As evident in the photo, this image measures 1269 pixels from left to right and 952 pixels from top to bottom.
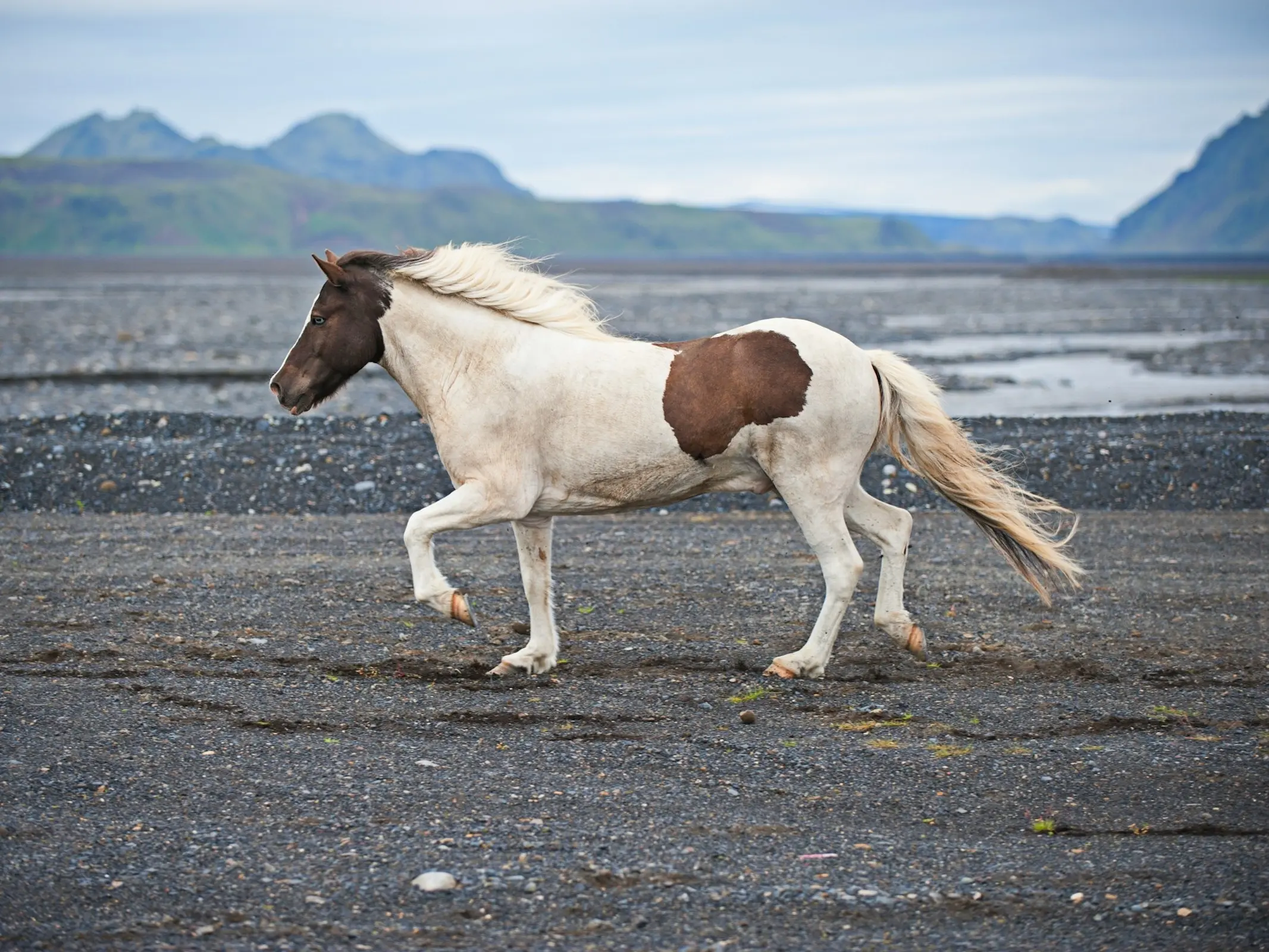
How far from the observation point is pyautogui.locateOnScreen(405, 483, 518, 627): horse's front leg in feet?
26.0

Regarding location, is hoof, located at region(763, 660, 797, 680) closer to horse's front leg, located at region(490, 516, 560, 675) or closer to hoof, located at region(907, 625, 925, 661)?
hoof, located at region(907, 625, 925, 661)

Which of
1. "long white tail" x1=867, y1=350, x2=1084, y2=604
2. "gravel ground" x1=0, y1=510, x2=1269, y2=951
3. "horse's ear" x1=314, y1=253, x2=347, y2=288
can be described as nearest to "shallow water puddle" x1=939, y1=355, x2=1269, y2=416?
"gravel ground" x1=0, y1=510, x2=1269, y2=951

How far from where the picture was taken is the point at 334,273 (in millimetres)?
8445

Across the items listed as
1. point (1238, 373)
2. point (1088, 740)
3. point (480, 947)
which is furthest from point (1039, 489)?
point (1238, 373)

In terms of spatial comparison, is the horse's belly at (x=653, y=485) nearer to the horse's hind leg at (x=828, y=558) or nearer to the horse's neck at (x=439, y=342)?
the horse's hind leg at (x=828, y=558)

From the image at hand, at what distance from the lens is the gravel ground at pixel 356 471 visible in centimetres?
1539

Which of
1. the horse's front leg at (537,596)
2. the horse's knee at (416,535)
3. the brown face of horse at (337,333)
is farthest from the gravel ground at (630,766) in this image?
the brown face of horse at (337,333)

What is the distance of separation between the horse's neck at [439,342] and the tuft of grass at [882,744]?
3213 mm

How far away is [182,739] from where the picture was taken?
23.9 ft

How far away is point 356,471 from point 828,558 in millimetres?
8936

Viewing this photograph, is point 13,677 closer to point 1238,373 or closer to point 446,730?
point 446,730

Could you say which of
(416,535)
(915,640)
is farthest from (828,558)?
(416,535)

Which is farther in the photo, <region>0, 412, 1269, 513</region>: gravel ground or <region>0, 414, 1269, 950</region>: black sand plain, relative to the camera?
<region>0, 412, 1269, 513</region>: gravel ground

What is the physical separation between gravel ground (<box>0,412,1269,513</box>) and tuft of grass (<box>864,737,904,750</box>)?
7.97 meters
